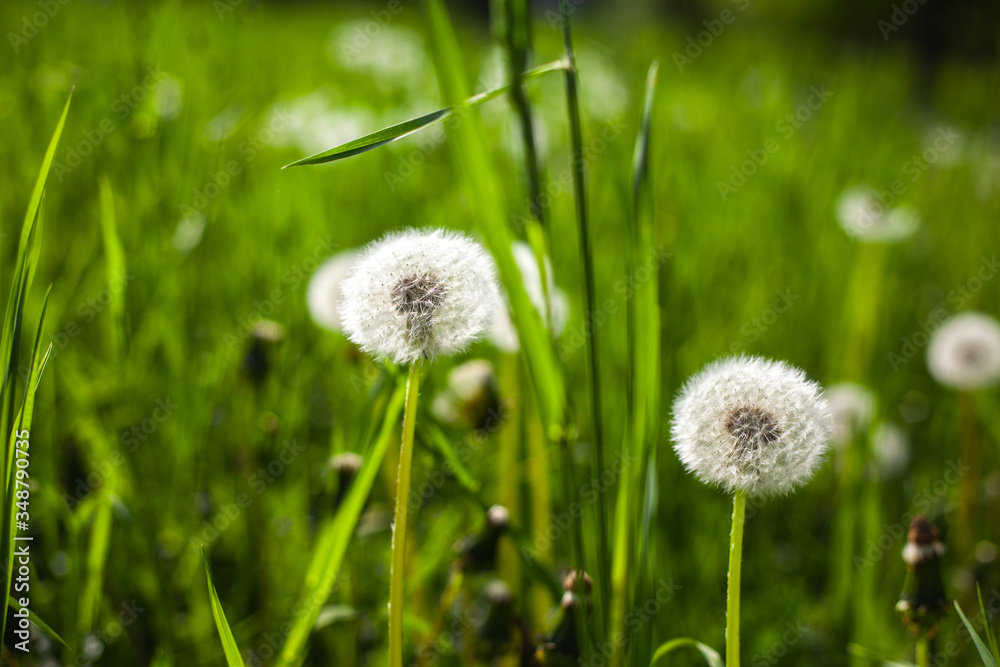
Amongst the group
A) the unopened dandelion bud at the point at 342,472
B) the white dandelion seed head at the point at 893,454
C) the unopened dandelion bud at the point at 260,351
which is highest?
the unopened dandelion bud at the point at 260,351

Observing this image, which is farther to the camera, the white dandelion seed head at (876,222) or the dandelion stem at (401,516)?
the white dandelion seed head at (876,222)

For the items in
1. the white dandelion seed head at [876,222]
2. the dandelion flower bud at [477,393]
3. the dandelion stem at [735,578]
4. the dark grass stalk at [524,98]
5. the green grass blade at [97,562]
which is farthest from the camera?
the white dandelion seed head at [876,222]

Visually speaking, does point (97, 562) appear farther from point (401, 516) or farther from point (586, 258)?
point (586, 258)

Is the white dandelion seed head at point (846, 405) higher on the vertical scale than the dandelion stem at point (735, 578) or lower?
lower

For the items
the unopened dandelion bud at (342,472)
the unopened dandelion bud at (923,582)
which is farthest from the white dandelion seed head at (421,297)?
the unopened dandelion bud at (923,582)

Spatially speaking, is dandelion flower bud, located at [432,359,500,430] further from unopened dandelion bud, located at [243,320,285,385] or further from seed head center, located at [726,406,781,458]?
seed head center, located at [726,406,781,458]

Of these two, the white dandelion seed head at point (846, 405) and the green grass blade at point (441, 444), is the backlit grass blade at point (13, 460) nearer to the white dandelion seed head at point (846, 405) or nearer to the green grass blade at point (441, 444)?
the green grass blade at point (441, 444)

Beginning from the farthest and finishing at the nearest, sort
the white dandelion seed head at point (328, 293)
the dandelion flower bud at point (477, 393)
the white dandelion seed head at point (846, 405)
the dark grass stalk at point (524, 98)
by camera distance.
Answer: the white dandelion seed head at point (846, 405) → the white dandelion seed head at point (328, 293) → the dandelion flower bud at point (477, 393) → the dark grass stalk at point (524, 98)
